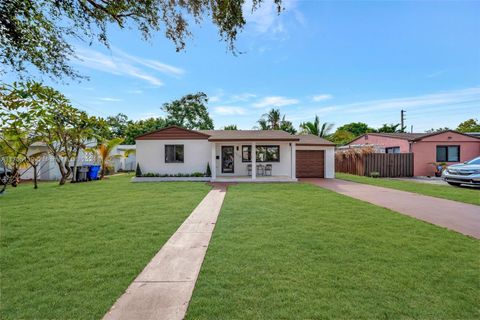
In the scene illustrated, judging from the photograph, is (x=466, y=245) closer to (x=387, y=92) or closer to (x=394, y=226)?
(x=394, y=226)

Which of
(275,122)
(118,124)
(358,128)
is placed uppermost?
(118,124)

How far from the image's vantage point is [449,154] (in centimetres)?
2020

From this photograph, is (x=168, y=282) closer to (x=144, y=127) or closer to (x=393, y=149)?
(x=393, y=149)

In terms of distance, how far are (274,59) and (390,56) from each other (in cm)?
693

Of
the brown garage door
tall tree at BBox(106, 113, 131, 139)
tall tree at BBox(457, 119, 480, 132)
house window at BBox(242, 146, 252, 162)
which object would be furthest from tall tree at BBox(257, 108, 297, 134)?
tall tree at BBox(457, 119, 480, 132)

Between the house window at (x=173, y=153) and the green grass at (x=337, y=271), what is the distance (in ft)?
37.9

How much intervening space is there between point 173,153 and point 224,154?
3543 mm

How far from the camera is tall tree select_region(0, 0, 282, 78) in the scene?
13.0ft

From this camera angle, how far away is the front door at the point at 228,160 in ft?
57.2

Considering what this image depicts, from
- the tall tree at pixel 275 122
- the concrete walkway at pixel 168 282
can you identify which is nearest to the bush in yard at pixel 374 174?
the concrete walkway at pixel 168 282

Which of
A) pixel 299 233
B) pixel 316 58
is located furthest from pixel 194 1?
pixel 316 58

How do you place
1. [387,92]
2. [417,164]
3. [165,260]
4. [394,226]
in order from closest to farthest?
[165,260]
[394,226]
[417,164]
[387,92]

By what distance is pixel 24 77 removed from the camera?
430 cm

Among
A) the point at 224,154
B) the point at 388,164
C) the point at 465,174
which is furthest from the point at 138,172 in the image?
the point at 388,164
